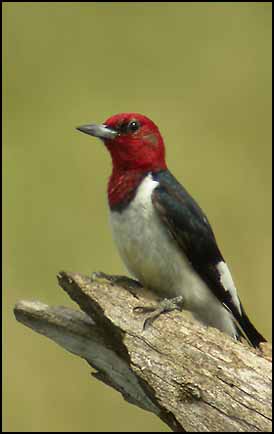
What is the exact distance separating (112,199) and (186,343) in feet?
2.35

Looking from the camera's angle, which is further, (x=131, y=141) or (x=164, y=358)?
(x=131, y=141)

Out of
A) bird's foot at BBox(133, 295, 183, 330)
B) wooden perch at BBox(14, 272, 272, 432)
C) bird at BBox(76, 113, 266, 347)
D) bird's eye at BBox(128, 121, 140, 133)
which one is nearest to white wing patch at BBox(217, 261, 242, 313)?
bird at BBox(76, 113, 266, 347)

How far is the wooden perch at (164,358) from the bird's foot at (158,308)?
2cm

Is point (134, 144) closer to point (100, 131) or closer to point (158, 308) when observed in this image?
point (100, 131)

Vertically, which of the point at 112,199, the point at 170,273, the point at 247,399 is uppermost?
the point at 112,199

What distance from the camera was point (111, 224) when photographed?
10.3 ft

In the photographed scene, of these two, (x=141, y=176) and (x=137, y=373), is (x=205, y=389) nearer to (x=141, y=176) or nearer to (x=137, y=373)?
(x=137, y=373)

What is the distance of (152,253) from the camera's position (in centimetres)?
304

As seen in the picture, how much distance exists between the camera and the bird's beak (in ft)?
10.4

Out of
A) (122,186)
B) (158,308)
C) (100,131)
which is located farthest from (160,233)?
(100,131)

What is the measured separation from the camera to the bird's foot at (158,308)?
2.66 metres

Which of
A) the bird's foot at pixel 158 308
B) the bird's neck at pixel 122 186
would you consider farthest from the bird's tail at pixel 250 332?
the bird's neck at pixel 122 186

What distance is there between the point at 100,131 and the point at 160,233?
0.43 m

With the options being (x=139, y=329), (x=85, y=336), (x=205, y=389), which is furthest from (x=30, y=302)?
(x=205, y=389)
